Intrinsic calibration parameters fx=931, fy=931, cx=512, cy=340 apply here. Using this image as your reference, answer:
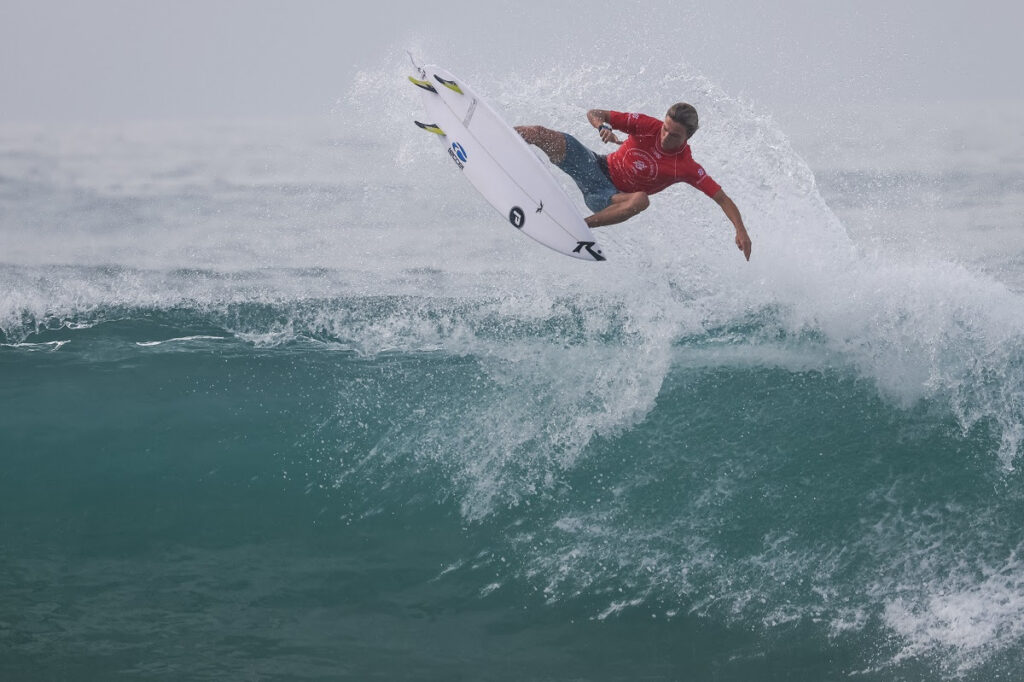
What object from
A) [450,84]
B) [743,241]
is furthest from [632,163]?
[450,84]

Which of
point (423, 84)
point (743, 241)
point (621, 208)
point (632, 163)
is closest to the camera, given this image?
point (743, 241)

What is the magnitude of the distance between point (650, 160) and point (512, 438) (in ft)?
7.09

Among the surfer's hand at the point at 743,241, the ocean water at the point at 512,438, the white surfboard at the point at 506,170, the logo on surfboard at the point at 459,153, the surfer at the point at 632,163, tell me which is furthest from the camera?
the logo on surfboard at the point at 459,153

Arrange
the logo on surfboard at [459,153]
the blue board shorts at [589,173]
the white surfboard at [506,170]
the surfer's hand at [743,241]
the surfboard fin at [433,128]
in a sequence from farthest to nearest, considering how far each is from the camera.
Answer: the surfboard fin at [433,128], the logo on surfboard at [459,153], the blue board shorts at [589,173], the white surfboard at [506,170], the surfer's hand at [743,241]

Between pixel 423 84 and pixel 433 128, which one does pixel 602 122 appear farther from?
pixel 423 84

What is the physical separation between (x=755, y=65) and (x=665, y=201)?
5.11 m

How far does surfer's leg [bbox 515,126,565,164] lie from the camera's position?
597 cm

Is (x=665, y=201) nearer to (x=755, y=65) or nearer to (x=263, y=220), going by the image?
(x=263, y=220)

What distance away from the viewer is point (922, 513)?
6270 millimetres

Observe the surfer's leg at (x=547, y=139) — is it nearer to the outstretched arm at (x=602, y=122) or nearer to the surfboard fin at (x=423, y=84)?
the outstretched arm at (x=602, y=122)

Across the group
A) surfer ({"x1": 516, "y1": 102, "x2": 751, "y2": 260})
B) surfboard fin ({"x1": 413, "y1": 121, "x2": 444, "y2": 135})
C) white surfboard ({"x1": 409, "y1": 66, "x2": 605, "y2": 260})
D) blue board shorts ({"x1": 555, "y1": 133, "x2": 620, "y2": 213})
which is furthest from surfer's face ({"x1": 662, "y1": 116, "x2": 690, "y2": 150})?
surfboard fin ({"x1": 413, "y1": 121, "x2": 444, "y2": 135})

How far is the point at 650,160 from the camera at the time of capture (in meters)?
5.69

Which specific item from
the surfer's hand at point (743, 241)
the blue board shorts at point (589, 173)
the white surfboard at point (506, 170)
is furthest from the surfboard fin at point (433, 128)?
the surfer's hand at point (743, 241)

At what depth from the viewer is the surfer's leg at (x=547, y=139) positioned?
5969mm
